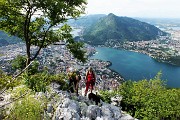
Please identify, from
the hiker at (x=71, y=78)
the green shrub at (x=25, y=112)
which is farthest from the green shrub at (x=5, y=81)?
the hiker at (x=71, y=78)

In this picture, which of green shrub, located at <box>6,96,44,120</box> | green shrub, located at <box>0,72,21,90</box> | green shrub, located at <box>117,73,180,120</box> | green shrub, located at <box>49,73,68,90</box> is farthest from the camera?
green shrub, located at <box>117,73,180,120</box>

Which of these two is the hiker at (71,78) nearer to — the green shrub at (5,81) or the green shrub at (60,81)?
the green shrub at (60,81)

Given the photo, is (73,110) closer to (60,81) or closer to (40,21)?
(60,81)

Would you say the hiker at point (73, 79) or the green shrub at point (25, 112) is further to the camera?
the hiker at point (73, 79)

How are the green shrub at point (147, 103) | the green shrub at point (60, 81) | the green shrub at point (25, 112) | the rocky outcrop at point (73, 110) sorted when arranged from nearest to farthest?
the green shrub at point (25, 112) → the rocky outcrop at point (73, 110) → the green shrub at point (60, 81) → the green shrub at point (147, 103)

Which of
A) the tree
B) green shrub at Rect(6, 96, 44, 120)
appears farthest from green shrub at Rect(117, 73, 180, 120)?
green shrub at Rect(6, 96, 44, 120)

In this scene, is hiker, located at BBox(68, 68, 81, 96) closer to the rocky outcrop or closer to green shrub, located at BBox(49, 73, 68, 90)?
green shrub, located at BBox(49, 73, 68, 90)

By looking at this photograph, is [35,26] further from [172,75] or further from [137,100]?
[172,75]

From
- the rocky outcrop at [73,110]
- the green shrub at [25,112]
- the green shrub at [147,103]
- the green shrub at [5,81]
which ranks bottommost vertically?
the green shrub at [147,103]

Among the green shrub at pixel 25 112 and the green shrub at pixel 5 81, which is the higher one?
the green shrub at pixel 5 81
